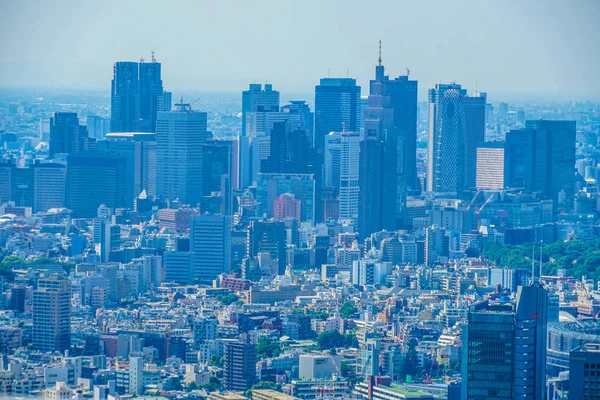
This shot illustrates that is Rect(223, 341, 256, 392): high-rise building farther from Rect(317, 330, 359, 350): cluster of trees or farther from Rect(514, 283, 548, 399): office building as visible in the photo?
Rect(514, 283, 548, 399): office building

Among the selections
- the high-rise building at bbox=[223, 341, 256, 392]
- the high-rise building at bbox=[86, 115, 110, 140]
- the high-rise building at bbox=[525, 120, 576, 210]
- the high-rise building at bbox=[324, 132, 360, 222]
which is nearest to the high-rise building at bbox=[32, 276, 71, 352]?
the high-rise building at bbox=[223, 341, 256, 392]

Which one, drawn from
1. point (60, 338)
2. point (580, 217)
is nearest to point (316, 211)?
point (580, 217)

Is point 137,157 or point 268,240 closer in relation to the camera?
point 268,240

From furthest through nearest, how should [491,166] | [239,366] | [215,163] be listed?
[491,166] → [215,163] → [239,366]

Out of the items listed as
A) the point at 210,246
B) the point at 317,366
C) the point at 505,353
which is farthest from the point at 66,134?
the point at 505,353

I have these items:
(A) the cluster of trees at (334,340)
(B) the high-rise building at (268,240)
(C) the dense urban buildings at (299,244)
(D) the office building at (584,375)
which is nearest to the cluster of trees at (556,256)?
(C) the dense urban buildings at (299,244)

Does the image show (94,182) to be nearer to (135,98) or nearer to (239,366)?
(135,98)
